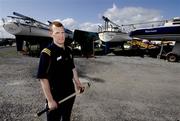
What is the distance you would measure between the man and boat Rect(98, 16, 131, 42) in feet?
68.2

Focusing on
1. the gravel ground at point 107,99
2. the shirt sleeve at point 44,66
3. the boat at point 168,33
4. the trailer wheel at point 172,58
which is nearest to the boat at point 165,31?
the boat at point 168,33

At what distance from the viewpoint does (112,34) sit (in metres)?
24.1

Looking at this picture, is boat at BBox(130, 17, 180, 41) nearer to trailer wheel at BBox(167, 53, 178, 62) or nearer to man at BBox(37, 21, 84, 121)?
trailer wheel at BBox(167, 53, 178, 62)

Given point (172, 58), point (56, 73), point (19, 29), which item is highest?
point (19, 29)

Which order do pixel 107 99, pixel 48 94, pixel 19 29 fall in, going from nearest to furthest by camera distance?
pixel 48 94
pixel 107 99
pixel 19 29

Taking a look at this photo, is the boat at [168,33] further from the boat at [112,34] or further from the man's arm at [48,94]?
the man's arm at [48,94]

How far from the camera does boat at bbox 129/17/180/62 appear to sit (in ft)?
59.9

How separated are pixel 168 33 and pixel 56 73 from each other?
17.2 m

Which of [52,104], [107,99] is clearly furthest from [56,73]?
[107,99]

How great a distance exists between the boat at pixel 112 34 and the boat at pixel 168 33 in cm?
402

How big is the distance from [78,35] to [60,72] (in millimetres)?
19328

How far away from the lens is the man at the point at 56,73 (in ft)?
10.1

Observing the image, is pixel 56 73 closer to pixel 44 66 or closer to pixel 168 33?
pixel 44 66

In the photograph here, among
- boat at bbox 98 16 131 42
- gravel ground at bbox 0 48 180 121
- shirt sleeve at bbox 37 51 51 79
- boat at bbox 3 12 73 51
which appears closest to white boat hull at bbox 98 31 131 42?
boat at bbox 98 16 131 42
